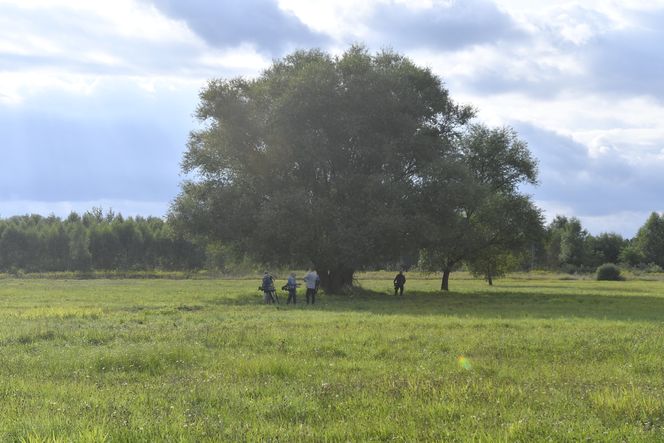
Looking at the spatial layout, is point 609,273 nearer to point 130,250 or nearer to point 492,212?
point 492,212

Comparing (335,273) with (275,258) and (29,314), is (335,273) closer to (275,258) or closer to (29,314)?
(275,258)

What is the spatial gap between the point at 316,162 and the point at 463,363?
97.9 ft

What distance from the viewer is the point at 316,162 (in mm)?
41344

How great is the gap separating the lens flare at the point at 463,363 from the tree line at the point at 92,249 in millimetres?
106535

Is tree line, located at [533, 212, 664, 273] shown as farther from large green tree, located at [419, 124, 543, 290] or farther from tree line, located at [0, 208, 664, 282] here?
large green tree, located at [419, 124, 543, 290]

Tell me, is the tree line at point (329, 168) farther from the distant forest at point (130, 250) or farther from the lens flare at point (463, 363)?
the distant forest at point (130, 250)

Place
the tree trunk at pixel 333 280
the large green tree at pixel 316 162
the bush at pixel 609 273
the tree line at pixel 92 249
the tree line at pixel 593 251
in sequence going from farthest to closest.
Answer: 1. the tree line at pixel 593 251
2. the tree line at pixel 92 249
3. the bush at pixel 609 273
4. the tree trunk at pixel 333 280
5. the large green tree at pixel 316 162

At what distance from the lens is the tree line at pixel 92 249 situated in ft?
391

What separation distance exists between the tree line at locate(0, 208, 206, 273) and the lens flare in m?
107

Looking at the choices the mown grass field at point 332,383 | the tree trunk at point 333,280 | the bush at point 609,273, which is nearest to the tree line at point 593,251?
the bush at point 609,273

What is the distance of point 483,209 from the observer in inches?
2034

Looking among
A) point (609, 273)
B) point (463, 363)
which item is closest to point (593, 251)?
point (609, 273)

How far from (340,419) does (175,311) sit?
20.2m

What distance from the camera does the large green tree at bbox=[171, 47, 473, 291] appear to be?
3925 cm
